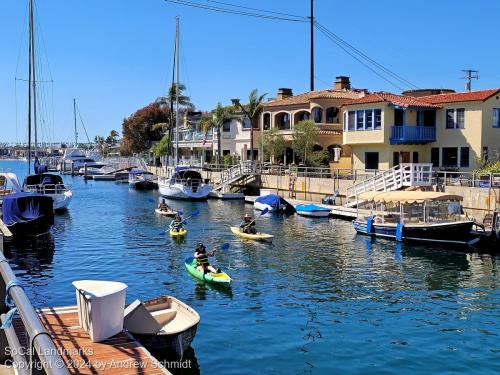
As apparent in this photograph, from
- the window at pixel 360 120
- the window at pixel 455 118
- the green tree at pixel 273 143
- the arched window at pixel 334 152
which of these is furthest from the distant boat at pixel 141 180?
the window at pixel 455 118

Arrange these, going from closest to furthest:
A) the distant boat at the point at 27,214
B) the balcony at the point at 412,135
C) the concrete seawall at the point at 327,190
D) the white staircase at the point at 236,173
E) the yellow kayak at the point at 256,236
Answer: the yellow kayak at the point at 256,236 < the distant boat at the point at 27,214 < the concrete seawall at the point at 327,190 < the balcony at the point at 412,135 < the white staircase at the point at 236,173

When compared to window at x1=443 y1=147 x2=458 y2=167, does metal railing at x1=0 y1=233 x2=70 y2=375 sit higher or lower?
lower

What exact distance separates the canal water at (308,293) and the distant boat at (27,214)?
1.15m

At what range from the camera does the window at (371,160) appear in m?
54.8

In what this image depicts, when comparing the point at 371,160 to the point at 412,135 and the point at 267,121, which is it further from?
the point at 267,121

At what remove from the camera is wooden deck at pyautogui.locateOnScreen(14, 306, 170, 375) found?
33.6 ft

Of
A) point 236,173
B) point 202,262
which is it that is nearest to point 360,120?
point 236,173

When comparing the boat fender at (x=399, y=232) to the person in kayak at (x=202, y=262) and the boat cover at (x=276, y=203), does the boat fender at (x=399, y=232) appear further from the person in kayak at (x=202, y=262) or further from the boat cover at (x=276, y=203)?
the boat cover at (x=276, y=203)

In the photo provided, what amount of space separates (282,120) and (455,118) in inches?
1010

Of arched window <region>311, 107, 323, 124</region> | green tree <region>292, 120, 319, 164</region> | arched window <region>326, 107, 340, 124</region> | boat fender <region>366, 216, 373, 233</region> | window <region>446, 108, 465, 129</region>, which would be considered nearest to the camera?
boat fender <region>366, 216, 373, 233</region>

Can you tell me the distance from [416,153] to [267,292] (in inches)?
1407

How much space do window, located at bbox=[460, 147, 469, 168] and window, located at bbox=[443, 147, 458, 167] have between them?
522 millimetres

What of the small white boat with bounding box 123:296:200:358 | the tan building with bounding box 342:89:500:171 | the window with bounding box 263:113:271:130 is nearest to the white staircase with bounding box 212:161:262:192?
the window with bounding box 263:113:271:130

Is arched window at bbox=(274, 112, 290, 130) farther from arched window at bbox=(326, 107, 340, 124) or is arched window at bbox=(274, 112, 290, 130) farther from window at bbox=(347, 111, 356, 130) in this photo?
window at bbox=(347, 111, 356, 130)
